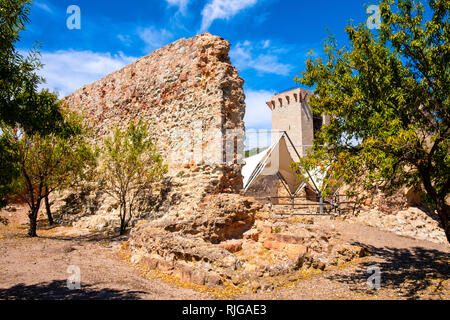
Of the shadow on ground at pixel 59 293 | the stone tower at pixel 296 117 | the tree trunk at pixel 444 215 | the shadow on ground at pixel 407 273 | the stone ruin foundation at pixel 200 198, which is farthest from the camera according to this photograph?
the stone tower at pixel 296 117

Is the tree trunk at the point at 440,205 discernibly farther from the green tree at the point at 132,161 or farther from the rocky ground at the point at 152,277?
the green tree at the point at 132,161

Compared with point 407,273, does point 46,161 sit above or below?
above

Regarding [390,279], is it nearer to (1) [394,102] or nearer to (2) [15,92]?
(1) [394,102]

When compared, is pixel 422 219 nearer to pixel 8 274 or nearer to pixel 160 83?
pixel 160 83

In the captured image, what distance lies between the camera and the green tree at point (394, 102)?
18.6 feet

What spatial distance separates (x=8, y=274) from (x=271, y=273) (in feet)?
16.3

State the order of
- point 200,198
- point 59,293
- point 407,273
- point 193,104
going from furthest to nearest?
1. point 193,104
2. point 200,198
3. point 407,273
4. point 59,293

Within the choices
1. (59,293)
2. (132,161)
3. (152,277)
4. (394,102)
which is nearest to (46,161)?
(132,161)

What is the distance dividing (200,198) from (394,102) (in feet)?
18.9

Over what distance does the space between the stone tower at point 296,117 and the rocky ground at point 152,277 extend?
109 ft

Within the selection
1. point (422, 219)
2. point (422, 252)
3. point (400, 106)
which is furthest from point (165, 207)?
point (422, 219)

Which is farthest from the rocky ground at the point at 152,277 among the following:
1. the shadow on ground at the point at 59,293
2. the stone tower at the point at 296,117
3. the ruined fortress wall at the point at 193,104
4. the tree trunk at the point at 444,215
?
the stone tower at the point at 296,117

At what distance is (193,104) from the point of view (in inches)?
428

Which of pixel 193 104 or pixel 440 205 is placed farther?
pixel 193 104
